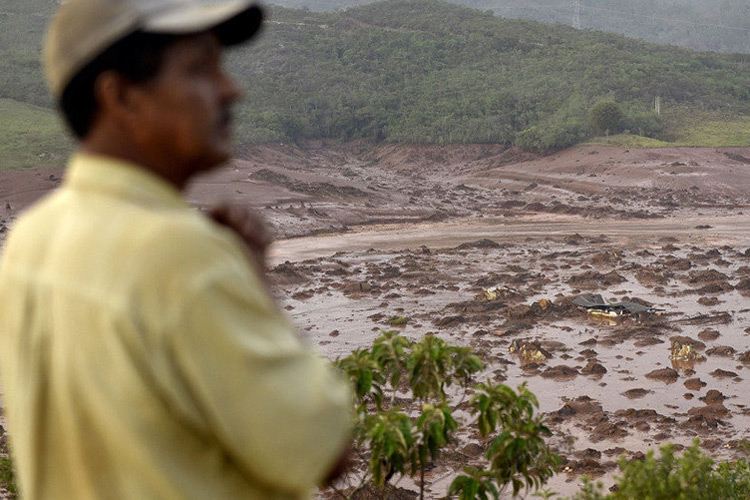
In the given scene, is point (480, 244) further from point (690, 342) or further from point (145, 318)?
point (145, 318)

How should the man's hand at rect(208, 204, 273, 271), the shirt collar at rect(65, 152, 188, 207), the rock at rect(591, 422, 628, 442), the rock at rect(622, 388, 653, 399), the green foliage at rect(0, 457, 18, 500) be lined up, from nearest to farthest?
the shirt collar at rect(65, 152, 188, 207) < the man's hand at rect(208, 204, 273, 271) < the green foliage at rect(0, 457, 18, 500) < the rock at rect(591, 422, 628, 442) < the rock at rect(622, 388, 653, 399)

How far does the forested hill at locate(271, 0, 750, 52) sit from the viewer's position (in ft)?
425

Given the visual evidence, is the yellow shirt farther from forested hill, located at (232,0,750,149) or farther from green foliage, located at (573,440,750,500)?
forested hill, located at (232,0,750,149)

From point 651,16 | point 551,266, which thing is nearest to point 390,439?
point 551,266

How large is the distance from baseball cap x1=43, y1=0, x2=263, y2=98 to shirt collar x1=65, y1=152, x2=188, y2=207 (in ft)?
0.40

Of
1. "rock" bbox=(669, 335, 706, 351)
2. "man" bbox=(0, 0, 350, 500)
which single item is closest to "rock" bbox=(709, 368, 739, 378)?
"rock" bbox=(669, 335, 706, 351)

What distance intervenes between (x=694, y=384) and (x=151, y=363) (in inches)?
468

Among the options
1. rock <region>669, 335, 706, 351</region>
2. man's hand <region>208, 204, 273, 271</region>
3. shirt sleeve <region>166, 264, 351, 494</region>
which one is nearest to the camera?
shirt sleeve <region>166, 264, 351, 494</region>

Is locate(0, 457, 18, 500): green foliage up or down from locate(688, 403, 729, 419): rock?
up

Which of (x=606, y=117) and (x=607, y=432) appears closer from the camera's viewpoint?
(x=607, y=432)

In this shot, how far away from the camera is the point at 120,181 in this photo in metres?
1.10

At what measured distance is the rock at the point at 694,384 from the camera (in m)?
11.8

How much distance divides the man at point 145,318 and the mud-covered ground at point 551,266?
7.94 meters

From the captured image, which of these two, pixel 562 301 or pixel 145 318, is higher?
pixel 145 318
